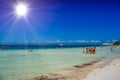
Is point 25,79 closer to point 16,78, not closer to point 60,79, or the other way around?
point 16,78

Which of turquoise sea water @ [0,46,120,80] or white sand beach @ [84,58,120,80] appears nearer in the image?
white sand beach @ [84,58,120,80]

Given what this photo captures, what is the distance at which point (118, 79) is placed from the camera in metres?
5.02

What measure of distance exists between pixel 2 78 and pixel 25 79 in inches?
33.5

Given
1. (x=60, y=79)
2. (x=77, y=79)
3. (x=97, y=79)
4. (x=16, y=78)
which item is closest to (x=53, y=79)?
(x=60, y=79)

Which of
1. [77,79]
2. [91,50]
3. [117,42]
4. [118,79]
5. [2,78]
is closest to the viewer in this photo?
[118,79]

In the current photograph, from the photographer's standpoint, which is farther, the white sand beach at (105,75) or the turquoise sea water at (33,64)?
the turquoise sea water at (33,64)

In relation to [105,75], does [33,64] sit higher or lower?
higher

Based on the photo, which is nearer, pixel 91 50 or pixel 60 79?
pixel 60 79

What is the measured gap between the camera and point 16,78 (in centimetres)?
756

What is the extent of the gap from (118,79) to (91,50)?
1825cm

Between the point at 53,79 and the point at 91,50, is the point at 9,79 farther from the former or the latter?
the point at 91,50

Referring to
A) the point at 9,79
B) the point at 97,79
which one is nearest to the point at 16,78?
the point at 9,79

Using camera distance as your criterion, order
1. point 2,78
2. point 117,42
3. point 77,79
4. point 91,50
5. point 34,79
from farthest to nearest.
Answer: point 117,42 → point 91,50 → point 2,78 → point 34,79 → point 77,79

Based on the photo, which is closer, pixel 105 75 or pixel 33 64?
pixel 105 75
